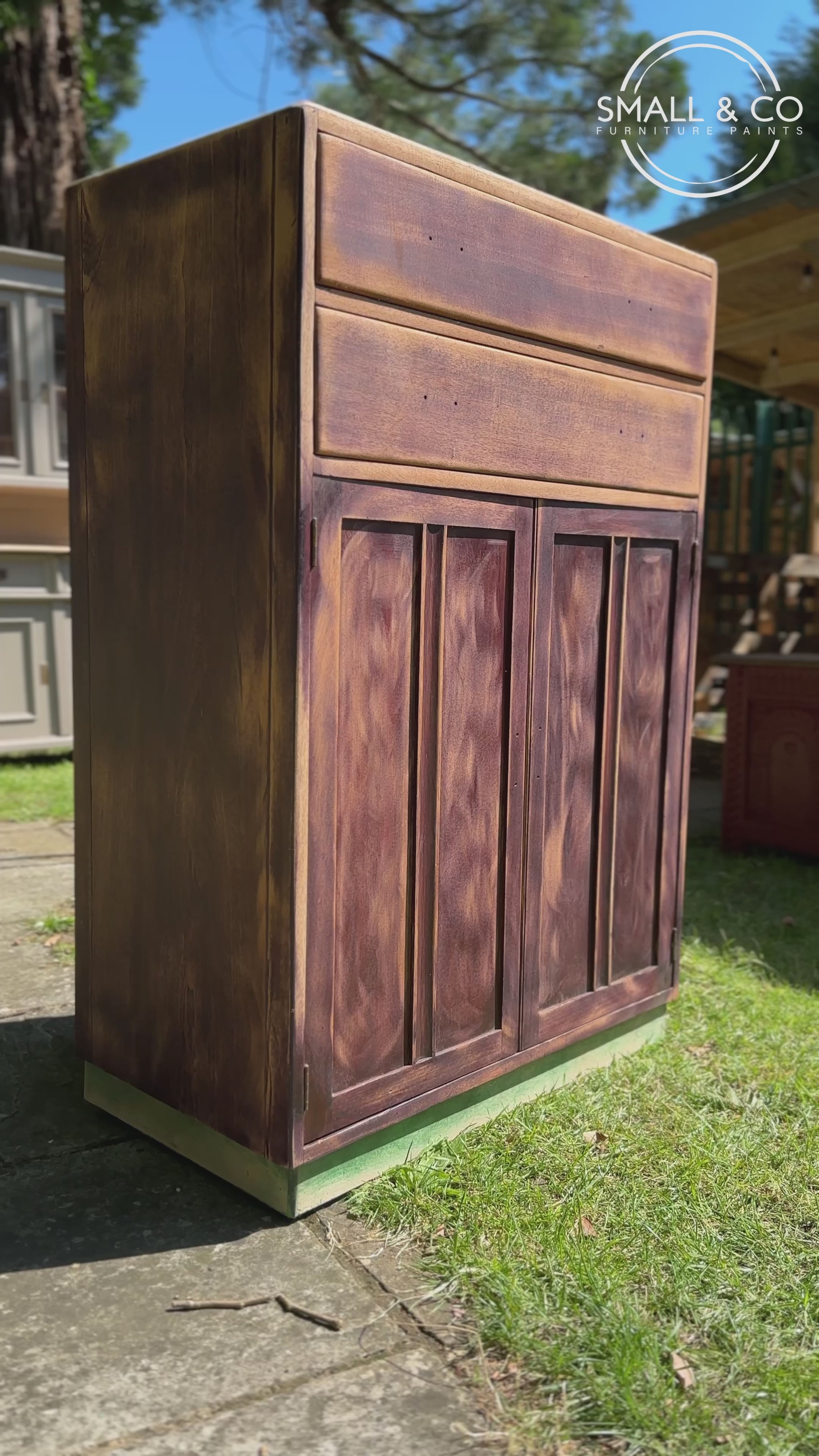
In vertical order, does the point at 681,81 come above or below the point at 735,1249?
above

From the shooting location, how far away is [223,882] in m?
2.46

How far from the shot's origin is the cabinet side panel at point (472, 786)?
2.65m

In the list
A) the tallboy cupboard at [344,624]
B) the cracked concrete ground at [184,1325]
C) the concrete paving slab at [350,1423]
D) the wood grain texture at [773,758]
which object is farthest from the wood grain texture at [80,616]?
the wood grain texture at [773,758]

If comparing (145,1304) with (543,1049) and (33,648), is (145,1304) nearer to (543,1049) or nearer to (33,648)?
(543,1049)

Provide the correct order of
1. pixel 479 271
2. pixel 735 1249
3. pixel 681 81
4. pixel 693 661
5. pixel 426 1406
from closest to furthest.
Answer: pixel 426 1406
pixel 735 1249
pixel 479 271
pixel 693 661
pixel 681 81

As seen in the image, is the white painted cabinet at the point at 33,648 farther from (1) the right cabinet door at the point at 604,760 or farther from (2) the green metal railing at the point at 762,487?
(2) the green metal railing at the point at 762,487

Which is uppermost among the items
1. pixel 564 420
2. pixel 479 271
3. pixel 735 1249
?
pixel 479 271

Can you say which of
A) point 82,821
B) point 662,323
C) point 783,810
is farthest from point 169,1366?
point 783,810

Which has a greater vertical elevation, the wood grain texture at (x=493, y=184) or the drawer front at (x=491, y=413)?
the wood grain texture at (x=493, y=184)

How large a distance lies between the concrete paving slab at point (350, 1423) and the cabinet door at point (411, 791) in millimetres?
538

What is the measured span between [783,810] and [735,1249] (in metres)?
3.66

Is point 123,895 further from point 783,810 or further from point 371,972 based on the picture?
point 783,810

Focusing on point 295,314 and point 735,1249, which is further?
point 735,1249

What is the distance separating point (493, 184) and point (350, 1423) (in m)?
2.42
